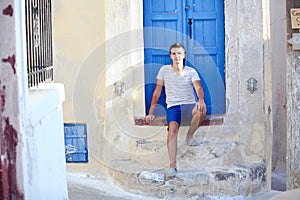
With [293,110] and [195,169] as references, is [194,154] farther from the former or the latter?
[293,110]

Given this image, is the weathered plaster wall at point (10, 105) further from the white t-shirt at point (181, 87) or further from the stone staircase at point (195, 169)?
the white t-shirt at point (181, 87)

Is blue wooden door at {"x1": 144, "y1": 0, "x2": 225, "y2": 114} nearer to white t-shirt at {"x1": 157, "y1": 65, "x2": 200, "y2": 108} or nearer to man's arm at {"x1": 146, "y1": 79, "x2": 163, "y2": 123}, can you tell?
man's arm at {"x1": 146, "y1": 79, "x2": 163, "y2": 123}

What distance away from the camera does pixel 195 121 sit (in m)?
7.13

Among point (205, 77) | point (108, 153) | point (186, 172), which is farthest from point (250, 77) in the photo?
point (108, 153)

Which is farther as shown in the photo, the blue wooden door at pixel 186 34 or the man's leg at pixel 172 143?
the blue wooden door at pixel 186 34

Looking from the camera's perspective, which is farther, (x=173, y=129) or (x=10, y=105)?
(x=173, y=129)

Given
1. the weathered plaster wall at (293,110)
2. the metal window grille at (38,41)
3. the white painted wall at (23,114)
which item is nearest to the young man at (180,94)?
the weathered plaster wall at (293,110)

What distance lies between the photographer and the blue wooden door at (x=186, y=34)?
303 inches

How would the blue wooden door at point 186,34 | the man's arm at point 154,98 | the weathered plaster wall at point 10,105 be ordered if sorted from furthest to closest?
the blue wooden door at point 186,34
the man's arm at point 154,98
the weathered plaster wall at point 10,105

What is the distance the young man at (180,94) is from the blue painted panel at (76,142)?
3.01ft

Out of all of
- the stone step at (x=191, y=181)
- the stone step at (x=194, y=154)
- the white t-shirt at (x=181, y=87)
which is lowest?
the stone step at (x=191, y=181)

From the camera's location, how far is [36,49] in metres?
4.25

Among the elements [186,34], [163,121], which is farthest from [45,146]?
[186,34]

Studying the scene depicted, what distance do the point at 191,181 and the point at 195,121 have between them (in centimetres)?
73
